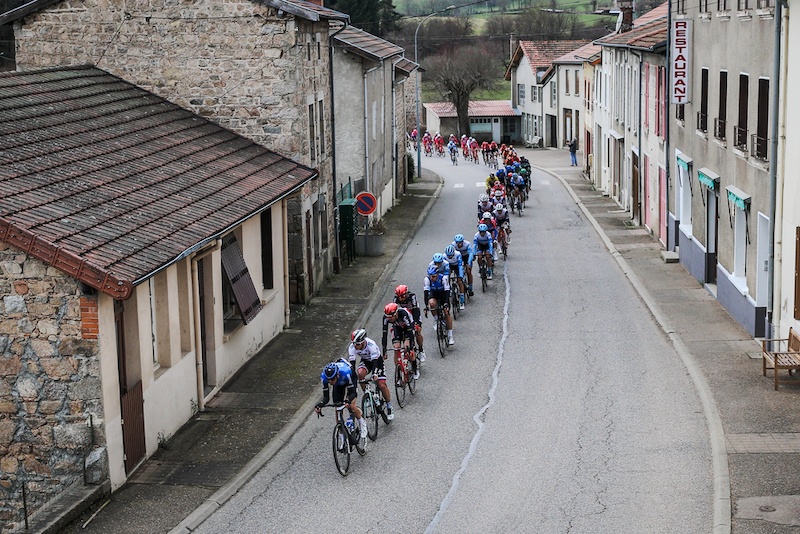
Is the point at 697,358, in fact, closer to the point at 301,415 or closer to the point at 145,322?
the point at 301,415

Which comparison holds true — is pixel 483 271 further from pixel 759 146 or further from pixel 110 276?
pixel 110 276

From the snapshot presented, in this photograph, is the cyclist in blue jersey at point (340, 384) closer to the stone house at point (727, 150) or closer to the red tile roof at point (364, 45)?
the stone house at point (727, 150)

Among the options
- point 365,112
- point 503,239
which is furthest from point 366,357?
point 365,112

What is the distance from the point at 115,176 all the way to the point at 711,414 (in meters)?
8.69

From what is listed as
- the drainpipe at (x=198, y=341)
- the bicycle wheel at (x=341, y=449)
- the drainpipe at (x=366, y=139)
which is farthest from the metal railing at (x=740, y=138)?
the drainpipe at (x=366, y=139)

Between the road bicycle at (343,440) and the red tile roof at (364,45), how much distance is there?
1625 centimetres

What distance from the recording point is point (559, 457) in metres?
13.8

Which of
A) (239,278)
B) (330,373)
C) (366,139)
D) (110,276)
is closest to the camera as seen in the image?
(110,276)

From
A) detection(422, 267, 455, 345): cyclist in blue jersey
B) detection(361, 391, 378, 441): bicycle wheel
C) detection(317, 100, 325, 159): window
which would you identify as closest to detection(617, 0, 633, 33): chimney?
detection(317, 100, 325, 159): window

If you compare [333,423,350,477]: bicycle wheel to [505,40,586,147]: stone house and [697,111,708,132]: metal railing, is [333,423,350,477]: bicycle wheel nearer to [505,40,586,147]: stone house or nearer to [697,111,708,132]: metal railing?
[697,111,708,132]: metal railing

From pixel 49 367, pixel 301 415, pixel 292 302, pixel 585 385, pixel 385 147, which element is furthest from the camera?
pixel 385 147

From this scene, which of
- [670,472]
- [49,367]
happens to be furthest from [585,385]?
[49,367]

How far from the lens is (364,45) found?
1324 inches

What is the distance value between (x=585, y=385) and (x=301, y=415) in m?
4.35
